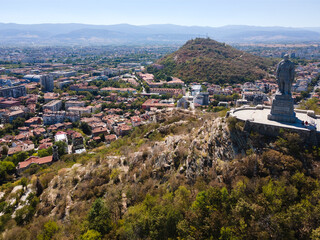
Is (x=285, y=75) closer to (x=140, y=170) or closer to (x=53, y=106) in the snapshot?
(x=140, y=170)

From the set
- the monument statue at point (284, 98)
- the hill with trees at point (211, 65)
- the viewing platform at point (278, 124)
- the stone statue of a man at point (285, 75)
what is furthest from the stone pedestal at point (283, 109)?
the hill with trees at point (211, 65)

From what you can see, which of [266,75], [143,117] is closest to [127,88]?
[143,117]

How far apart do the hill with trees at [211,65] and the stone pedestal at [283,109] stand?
70706 mm

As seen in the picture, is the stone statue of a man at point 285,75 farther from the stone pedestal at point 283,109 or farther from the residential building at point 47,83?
the residential building at point 47,83

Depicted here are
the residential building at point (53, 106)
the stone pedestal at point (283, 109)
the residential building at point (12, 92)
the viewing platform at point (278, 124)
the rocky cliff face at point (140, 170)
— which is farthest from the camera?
the residential building at point (12, 92)

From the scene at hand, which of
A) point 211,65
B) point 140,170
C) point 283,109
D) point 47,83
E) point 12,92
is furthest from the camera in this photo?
point 211,65

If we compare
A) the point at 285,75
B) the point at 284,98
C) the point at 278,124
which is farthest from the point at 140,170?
the point at 285,75

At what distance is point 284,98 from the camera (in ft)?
48.1

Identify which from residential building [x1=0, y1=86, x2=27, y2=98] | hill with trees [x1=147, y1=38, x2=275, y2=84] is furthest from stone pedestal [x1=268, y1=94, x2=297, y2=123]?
residential building [x1=0, y1=86, x2=27, y2=98]

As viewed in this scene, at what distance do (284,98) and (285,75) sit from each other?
5.41ft

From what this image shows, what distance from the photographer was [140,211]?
1364 cm

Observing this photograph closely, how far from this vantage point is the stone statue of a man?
14508 mm

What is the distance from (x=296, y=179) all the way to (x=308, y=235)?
9.34ft

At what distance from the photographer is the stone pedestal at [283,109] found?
47.1ft
